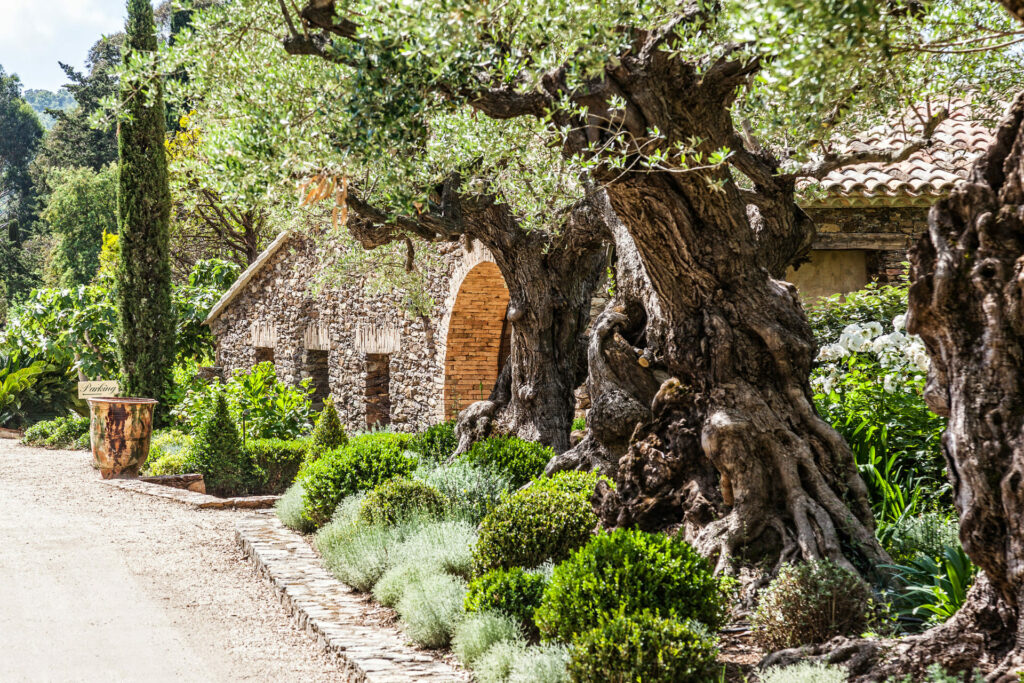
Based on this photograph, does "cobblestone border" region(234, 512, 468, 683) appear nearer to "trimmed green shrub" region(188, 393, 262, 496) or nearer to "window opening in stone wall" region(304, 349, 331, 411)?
"trimmed green shrub" region(188, 393, 262, 496)

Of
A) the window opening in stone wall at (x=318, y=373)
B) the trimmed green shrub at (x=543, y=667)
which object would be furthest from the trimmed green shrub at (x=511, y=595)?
the window opening in stone wall at (x=318, y=373)

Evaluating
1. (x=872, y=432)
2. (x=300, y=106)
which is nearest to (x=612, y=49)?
(x=300, y=106)

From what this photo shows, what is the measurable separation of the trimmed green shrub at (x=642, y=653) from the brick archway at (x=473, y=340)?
7.43 m

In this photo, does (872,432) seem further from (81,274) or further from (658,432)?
(81,274)

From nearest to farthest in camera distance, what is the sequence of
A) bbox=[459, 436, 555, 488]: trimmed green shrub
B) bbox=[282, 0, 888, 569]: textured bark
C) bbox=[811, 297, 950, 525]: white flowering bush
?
bbox=[282, 0, 888, 569]: textured bark, bbox=[811, 297, 950, 525]: white flowering bush, bbox=[459, 436, 555, 488]: trimmed green shrub

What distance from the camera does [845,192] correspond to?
8867 mm

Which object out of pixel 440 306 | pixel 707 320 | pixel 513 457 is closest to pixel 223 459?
pixel 440 306

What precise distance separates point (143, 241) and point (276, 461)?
6.09 meters

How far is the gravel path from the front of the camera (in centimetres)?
503

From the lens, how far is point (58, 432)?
16000 mm

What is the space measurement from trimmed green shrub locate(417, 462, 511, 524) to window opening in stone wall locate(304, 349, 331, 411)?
8050 millimetres

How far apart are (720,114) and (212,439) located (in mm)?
8735

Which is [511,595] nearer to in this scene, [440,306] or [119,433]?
[440,306]

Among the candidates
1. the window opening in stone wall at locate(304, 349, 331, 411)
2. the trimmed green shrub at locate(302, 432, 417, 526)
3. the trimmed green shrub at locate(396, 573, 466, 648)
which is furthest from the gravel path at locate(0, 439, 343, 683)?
the window opening in stone wall at locate(304, 349, 331, 411)
